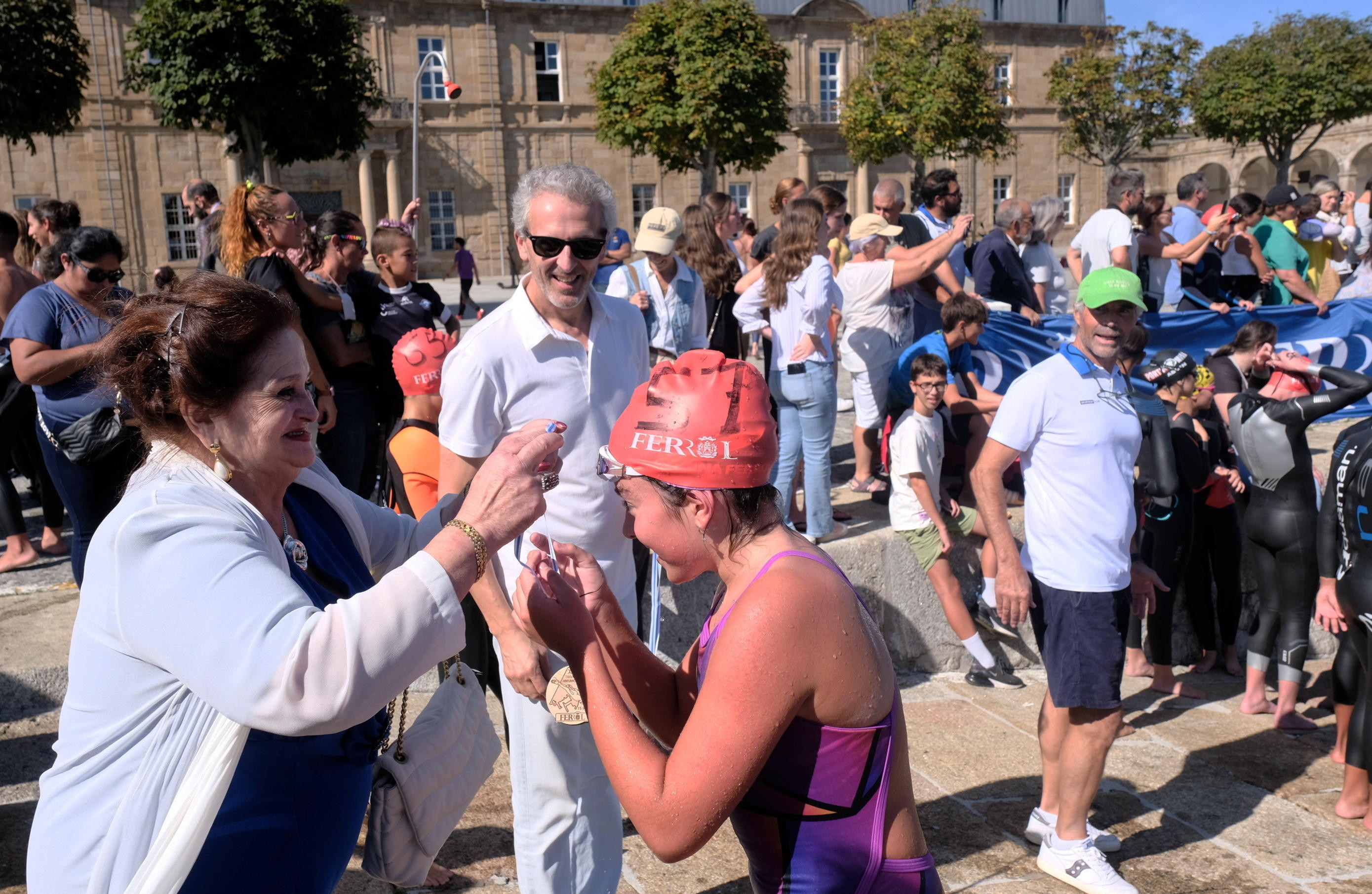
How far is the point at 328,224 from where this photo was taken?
5527mm

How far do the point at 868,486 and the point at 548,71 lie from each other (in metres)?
33.9

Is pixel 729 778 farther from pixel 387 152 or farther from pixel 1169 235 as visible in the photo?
pixel 387 152

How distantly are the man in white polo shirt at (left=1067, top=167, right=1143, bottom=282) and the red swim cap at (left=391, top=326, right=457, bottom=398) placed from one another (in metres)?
5.34

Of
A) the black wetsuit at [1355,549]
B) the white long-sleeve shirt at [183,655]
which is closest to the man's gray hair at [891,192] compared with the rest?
the black wetsuit at [1355,549]

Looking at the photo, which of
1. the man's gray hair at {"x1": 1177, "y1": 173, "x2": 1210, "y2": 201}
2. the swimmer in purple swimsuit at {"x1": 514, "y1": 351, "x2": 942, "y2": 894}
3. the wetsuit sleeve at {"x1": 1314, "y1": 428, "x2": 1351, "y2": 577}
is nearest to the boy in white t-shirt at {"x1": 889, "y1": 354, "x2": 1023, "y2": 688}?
the wetsuit sleeve at {"x1": 1314, "y1": 428, "x2": 1351, "y2": 577}

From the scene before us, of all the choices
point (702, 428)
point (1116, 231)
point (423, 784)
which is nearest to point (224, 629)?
point (423, 784)

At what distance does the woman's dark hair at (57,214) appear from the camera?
6484mm

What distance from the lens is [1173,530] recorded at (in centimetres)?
591

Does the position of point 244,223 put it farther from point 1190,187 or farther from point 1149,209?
point 1190,187

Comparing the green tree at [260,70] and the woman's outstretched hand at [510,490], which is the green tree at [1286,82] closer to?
the green tree at [260,70]

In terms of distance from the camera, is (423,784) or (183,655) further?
(423,784)

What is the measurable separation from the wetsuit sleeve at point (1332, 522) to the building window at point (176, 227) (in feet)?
115

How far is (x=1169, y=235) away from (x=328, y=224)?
7473 millimetres

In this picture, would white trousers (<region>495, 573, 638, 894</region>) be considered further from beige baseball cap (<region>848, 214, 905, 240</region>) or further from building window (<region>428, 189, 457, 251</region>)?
building window (<region>428, 189, 457, 251</region>)
